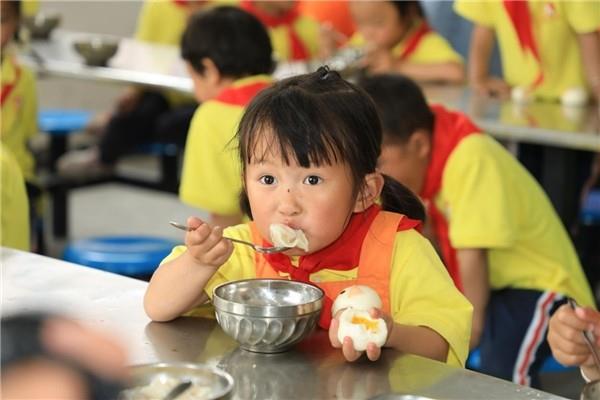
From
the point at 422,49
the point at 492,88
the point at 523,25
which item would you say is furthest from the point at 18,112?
the point at 523,25

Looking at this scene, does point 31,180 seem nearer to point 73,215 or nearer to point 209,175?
point 209,175

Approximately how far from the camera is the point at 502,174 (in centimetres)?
255

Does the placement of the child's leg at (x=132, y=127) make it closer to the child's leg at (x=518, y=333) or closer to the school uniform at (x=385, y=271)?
the child's leg at (x=518, y=333)

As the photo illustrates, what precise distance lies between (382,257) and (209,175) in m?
1.42

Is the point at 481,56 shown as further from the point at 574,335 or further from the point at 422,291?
the point at 422,291

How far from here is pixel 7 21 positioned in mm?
3617

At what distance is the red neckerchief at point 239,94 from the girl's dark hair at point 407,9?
56.3 inches

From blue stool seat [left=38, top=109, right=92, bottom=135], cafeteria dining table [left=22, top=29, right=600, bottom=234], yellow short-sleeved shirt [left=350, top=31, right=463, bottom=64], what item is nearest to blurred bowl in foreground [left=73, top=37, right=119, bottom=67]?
cafeteria dining table [left=22, top=29, right=600, bottom=234]

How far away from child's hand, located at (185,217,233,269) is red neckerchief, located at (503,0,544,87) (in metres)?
2.78

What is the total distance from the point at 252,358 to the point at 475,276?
3.79ft

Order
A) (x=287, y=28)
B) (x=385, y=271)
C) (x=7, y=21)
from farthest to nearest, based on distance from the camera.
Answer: (x=287, y=28), (x=7, y=21), (x=385, y=271)

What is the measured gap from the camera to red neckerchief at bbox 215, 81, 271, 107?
3.08m

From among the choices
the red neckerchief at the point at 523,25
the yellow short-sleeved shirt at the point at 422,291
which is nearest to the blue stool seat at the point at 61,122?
the red neckerchief at the point at 523,25

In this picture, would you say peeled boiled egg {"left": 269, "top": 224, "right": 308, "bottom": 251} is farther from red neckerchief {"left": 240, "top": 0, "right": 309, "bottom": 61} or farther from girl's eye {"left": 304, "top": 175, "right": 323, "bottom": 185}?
red neckerchief {"left": 240, "top": 0, "right": 309, "bottom": 61}
